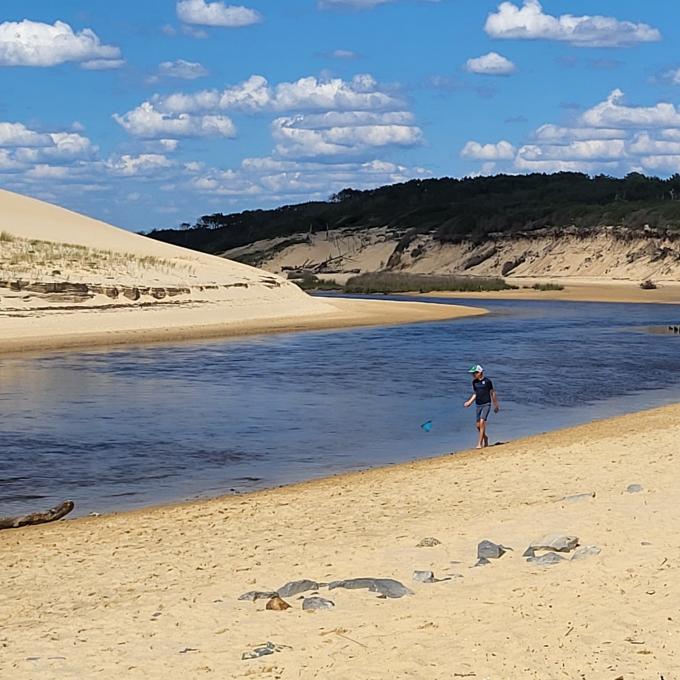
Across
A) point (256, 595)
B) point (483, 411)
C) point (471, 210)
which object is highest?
point (471, 210)

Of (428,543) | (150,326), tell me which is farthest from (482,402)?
(150,326)

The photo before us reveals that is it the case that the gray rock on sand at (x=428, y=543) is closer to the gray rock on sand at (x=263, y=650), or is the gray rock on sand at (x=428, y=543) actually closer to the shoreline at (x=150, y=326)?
the gray rock on sand at (x=263, y=650)

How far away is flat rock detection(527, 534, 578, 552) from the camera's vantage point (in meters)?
7.58

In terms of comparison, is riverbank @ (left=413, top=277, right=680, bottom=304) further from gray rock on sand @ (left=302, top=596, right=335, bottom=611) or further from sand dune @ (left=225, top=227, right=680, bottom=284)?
gray rock on sand @ (left=302, top=596, right=335, bottom=611)

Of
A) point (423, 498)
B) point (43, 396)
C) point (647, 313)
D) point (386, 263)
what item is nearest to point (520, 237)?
point (386, 263)

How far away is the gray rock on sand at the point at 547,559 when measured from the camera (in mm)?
7285

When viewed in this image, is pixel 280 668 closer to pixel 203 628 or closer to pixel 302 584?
pixel 203 628

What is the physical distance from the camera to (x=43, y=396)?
1931cm

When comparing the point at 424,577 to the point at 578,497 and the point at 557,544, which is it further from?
the point at 578,497

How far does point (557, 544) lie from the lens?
25.0ft

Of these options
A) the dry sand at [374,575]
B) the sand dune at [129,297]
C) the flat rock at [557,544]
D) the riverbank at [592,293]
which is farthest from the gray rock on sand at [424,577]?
the riverbank at [592,293]

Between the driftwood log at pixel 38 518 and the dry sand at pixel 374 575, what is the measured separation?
0.63ft

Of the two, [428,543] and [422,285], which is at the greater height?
Answer: [422,285]

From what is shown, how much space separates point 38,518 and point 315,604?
13.7 ft
